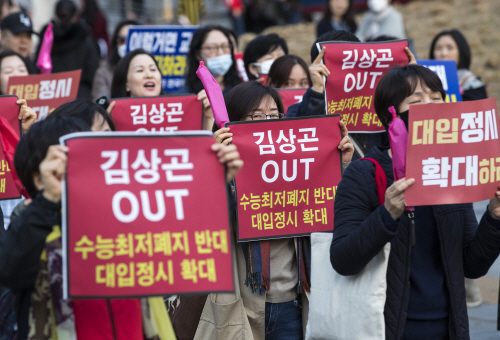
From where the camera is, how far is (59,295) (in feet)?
7.86

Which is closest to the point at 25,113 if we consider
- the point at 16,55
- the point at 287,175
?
the point at 16,55

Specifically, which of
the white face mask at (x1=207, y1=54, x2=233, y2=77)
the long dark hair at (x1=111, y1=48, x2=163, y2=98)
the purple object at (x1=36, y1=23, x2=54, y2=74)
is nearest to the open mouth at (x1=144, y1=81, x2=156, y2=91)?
the long dark hair at (x1=111, y1=48, x2=163, y2=98)

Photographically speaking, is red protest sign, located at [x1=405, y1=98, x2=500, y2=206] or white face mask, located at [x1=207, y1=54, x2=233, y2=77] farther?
white face mask, located at [x1=207, y1=54, x2=233, y2=77]

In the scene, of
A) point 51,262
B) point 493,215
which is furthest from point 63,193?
point 493,215

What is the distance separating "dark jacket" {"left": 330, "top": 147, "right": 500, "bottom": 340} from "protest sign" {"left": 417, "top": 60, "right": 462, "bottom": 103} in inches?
113

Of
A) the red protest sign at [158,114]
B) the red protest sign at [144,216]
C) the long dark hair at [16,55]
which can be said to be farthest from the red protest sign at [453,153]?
the long dark hair at [16,55]

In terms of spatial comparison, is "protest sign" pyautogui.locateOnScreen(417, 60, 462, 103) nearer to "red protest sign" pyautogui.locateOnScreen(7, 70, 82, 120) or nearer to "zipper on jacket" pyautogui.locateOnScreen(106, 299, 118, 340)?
"red protest sign" pyautogui.locateOnScreen(7, 70, 82, 120)

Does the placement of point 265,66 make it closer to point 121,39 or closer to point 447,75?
point 447,75

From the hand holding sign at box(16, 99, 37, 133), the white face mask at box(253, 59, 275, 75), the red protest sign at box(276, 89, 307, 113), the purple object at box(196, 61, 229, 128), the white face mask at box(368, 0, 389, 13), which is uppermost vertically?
the white face mask at box(368, 0, 389, 13)

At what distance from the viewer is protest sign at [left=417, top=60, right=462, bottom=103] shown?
5.66 metres

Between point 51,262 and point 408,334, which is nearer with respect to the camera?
point 51,262

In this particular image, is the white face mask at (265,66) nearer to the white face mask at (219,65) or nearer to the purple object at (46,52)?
the white face mask at (219,65)

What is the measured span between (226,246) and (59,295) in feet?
2.03

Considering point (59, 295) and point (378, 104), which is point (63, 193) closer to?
point (59, 295)
